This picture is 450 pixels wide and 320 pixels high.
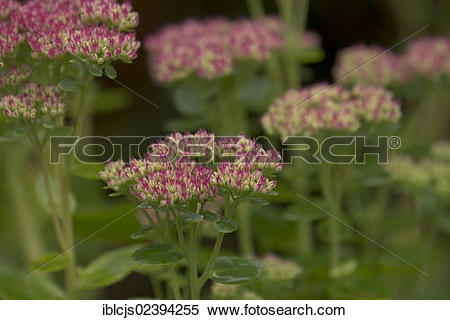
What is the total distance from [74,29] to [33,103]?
114mm

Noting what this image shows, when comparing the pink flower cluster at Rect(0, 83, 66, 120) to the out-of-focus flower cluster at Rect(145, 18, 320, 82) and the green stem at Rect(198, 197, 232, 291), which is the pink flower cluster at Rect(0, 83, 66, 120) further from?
the out-of-focus flower cluster at Rect(145, 18, 320, 82)

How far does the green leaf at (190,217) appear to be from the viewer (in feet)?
2.48

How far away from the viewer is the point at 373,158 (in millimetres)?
1192

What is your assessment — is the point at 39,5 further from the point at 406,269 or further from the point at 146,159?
the point at 406,269

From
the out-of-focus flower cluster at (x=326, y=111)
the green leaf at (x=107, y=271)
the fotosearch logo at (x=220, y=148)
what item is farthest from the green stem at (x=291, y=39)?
the green leaf at (x=107, y=271)

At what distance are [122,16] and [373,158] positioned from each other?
0.55m

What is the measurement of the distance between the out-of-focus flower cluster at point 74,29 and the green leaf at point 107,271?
14.0 inches

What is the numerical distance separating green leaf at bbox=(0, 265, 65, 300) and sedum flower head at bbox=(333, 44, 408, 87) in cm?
73

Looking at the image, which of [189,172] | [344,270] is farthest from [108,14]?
[344,270]

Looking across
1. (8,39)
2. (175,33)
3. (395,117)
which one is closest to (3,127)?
(8,39)

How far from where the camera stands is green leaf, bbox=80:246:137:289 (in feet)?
3.31

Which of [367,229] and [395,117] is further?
[367,229]

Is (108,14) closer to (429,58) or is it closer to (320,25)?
(429,58)

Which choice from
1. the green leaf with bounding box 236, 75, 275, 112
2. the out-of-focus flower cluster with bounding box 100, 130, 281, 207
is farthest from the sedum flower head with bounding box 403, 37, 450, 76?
the out-of-focus flower cluster with bounding box 100, 130, 281, 207
